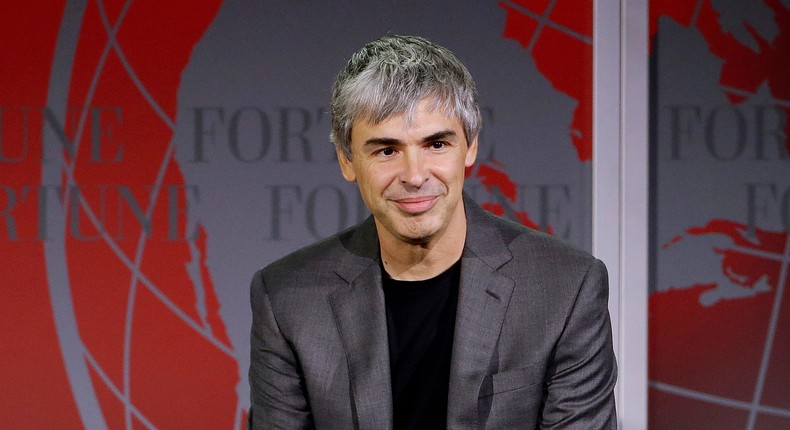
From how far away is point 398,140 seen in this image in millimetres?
1676

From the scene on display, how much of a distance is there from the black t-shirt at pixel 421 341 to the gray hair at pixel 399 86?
0.32 metres

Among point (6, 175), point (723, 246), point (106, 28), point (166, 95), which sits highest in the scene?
point (106, 28)

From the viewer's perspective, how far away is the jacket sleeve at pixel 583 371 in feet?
5.75

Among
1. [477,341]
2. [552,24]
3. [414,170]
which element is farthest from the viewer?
[552,24]

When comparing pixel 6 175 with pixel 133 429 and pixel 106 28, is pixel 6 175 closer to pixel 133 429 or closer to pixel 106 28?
pixel 106 28

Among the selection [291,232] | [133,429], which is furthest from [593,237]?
[133,429]

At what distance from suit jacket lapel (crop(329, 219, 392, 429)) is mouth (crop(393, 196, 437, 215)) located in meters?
0.23

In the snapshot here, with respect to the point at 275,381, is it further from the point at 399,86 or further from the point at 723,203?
the point at 723,203

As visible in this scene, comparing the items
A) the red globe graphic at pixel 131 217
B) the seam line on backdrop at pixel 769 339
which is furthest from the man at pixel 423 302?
the seam line on backdrop at pixel 769 339

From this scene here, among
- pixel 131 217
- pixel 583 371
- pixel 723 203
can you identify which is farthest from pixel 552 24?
pixel 131 217

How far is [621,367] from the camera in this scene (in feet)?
9.21

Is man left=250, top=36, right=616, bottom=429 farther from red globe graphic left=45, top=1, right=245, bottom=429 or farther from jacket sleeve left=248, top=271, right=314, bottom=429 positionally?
red globe graphic left=45, top=1, right=245, bottom=429

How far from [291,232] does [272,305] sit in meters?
0.87

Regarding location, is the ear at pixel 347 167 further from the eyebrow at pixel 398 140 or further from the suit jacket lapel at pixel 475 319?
the suit jacket lapel at pixel 475 319
